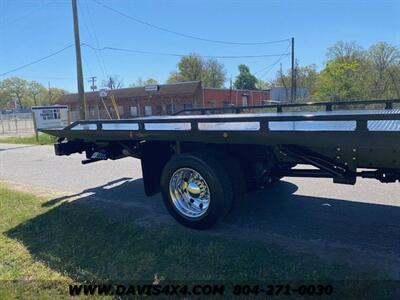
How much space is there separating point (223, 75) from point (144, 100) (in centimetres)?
3970

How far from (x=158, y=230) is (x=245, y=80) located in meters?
76.7

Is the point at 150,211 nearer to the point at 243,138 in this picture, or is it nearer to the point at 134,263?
the point at 134,263

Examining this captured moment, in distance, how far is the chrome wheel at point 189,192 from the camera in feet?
14.0

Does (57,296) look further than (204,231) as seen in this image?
No

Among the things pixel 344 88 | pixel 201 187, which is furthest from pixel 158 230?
pixel 344 88

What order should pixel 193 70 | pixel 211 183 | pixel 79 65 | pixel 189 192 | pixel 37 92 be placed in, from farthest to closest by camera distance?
pixel 37 92
pixel 193 70
pixel 79 65
pixel 189 192
pixel 211 183

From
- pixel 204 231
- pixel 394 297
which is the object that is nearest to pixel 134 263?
pixel 204 231

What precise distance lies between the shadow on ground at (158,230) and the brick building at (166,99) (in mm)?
30437

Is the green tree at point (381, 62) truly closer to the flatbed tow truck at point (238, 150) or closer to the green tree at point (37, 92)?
the flatbed tow truck at point (238, 150)

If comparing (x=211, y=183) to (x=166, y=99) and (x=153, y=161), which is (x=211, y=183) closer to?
(x=153, y=161)

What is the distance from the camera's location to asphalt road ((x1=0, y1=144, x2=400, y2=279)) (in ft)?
12.2

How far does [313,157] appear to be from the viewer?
3645 millimetres

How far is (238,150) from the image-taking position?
170 inches

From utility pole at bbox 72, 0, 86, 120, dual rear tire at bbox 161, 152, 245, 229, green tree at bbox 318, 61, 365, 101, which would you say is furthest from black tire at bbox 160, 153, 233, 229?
green tree at bbox 318, 61, 365, 101
